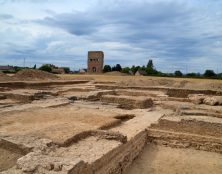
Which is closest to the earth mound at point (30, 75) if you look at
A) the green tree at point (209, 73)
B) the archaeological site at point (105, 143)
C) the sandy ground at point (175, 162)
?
the archaeological site at point (105, 143)

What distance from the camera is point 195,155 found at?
7.19 metres

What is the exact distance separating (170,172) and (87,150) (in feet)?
6.57

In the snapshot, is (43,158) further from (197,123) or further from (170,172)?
(197,123)

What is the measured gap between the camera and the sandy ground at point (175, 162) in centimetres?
618

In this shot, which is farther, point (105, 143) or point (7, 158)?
point (105, 143)

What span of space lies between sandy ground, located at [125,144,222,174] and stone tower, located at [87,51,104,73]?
3699cm

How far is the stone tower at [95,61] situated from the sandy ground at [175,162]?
3699 cm

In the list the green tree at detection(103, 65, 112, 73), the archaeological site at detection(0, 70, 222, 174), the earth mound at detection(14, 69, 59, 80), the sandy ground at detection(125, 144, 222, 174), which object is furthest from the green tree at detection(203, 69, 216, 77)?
the sandy ground at detection(125, 144, 222, 174)

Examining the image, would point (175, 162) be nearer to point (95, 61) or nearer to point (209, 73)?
point (95, 61)

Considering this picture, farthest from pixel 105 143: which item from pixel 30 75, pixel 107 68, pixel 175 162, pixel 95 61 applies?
pixel 107 68

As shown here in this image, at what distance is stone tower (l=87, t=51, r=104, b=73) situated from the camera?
4409cm

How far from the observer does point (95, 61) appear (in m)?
44.9

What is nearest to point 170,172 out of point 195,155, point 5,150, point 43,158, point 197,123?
point 195,155

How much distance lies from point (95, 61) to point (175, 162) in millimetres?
38906
